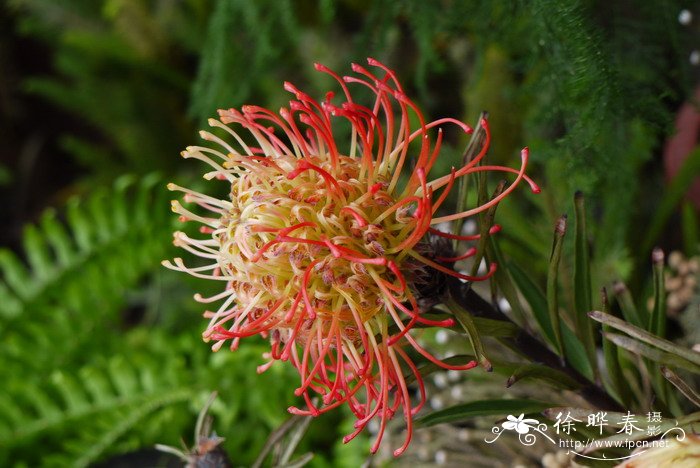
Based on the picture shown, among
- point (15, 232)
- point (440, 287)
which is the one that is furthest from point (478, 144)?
point (15, 232)

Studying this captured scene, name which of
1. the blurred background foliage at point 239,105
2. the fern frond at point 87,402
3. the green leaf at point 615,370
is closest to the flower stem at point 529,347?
the green leaf at point 615,370

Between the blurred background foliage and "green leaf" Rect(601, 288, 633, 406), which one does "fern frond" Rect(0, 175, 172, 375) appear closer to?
the blurred background foliage

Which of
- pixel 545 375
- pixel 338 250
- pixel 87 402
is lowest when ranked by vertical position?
pixel 87 402

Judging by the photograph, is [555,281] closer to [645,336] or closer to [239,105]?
[645,336]

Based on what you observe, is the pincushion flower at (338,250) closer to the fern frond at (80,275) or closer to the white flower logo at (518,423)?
the white flower logo at (518,423)

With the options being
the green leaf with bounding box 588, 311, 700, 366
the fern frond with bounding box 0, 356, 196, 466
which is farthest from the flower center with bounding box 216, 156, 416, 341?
the fern frond with bounding box 0, 356, 196, 466

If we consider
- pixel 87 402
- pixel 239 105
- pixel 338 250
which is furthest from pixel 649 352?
pixel 87 402

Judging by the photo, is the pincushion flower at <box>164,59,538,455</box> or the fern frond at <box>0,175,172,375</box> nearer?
the pincushion flower at <box>164,59,538,455</box>
